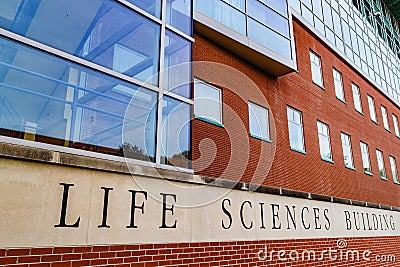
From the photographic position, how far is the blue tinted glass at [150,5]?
4845mm

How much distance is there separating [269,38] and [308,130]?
175 inches

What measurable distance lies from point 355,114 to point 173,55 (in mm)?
15660

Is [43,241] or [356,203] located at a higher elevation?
[356,203]

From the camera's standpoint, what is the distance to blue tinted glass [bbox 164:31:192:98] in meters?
5.04

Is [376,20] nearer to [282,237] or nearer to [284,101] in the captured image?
[284,101]

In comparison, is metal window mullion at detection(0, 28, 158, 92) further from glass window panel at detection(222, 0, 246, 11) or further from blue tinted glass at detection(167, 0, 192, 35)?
glass window panel at detection(222, 0, 246, 11)

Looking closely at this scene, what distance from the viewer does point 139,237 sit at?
148 inches

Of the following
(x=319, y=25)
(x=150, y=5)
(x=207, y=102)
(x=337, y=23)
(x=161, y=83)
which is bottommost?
(x=161, y=83)

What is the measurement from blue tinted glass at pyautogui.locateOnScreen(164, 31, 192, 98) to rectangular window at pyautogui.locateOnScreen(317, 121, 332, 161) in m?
10.2

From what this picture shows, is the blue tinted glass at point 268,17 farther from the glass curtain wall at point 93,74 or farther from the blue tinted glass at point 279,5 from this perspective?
the glass curtain wall at point 93,74

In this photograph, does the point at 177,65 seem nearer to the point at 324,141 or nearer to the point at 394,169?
the point at 324,141

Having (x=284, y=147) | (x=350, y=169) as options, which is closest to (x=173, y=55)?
(x=284, y=147)

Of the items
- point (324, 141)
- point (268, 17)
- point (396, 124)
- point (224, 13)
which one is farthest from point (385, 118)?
point (224, 13)

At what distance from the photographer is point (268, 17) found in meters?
11.4
